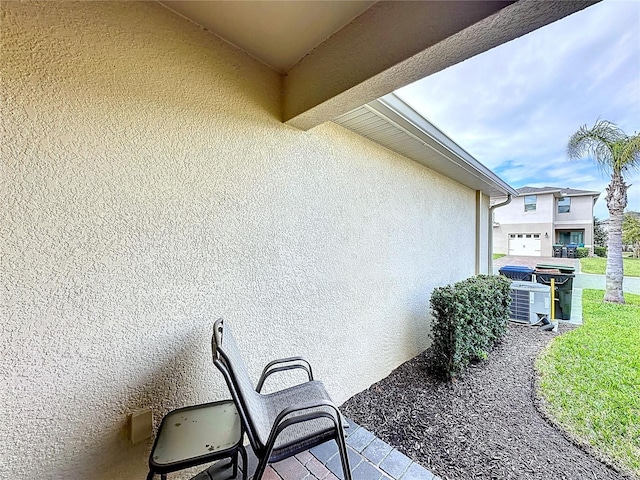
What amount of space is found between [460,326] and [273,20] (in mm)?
3685

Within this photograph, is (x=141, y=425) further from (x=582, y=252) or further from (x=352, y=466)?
(x=582, y=252)

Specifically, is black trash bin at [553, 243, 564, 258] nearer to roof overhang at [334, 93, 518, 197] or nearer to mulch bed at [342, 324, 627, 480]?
roof overhang at [334, 93, 518, 197]

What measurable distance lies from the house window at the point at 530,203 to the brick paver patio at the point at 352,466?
22.3 metres

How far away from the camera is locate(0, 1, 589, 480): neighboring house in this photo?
125 centimetres

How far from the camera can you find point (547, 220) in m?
18.2

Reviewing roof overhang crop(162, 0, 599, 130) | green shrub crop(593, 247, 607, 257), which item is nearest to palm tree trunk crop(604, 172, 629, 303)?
roof overhang crop(162, 0, 599, 130)

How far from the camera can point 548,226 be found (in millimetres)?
18094

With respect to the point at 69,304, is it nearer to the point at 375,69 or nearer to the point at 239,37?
the point at 239,37

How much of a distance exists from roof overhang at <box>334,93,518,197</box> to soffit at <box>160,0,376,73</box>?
72 centimetres

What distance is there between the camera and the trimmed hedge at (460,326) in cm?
329

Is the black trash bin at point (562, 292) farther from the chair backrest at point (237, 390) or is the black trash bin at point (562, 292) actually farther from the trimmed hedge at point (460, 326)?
the chair backrest at point (237, 390)

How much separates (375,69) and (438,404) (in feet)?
10.6

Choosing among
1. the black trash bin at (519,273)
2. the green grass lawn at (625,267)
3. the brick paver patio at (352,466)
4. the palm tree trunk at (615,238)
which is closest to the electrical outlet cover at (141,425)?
the brick paver patio at (352,466)

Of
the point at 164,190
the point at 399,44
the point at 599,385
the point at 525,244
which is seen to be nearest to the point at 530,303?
the point at 599,385
